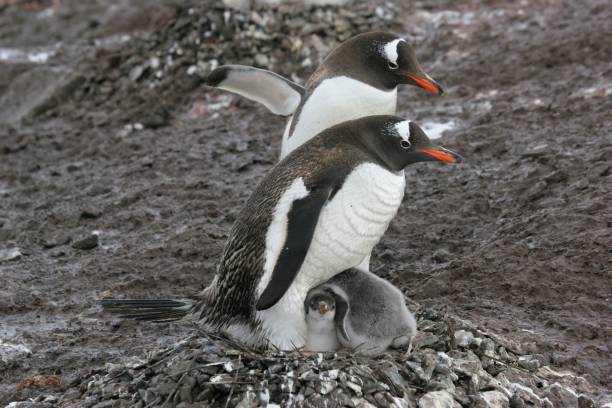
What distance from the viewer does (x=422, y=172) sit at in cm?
638

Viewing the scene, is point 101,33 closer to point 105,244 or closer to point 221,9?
point 221,9

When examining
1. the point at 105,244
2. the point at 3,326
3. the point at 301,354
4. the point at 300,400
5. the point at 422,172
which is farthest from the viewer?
the point at 422,172

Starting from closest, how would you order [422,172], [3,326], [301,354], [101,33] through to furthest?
[301,354]
[3,326]
[422,172]
[101,33]

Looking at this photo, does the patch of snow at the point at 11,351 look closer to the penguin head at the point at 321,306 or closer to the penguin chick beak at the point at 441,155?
the penguin head at the point at 321,306

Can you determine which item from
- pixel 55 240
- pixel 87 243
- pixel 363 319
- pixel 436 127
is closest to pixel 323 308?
pixel 363 319

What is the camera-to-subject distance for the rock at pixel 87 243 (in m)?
5.93

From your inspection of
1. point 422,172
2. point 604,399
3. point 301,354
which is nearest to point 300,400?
point 301,354

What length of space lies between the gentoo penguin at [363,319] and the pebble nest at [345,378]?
75mm

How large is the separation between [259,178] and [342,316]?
2.81m

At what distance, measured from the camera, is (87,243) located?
5926mm

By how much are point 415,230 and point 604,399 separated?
2.04 metres

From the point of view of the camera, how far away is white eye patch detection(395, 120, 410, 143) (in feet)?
13.2

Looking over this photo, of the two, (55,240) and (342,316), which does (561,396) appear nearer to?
(342,316)

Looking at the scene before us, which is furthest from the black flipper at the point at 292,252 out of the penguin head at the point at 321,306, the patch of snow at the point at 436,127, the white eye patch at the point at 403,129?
the patch of snow at the point at 436,127
